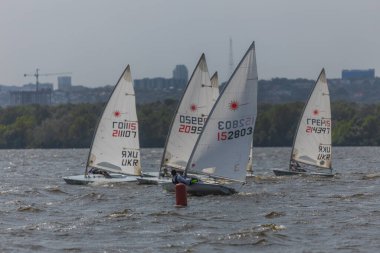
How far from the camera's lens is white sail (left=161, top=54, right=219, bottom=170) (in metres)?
58.6

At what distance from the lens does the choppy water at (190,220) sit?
35.6 meters

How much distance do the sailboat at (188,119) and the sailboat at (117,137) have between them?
3684 mm

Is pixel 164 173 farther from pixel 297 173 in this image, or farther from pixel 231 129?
pixel 297 173

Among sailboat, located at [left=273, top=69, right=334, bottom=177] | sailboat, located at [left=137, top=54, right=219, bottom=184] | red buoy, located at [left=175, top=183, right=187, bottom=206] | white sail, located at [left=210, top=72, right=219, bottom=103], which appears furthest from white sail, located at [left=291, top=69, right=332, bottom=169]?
red buoy, located at [left=175, top=183, right=187, bottom=206]

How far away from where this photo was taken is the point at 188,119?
58.7m

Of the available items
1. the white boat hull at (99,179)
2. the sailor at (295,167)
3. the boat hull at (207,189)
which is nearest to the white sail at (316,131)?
the sailor at (295,167)

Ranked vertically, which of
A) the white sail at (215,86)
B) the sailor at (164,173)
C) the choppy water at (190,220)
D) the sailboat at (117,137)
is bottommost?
the choppy water at (190,220)

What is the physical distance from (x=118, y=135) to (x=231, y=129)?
41.8 feet

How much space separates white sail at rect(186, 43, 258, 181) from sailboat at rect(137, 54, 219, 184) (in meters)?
7.57

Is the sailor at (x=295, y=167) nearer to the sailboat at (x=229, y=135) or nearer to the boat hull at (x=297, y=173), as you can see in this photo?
the boat hull at (x=297, y=173)

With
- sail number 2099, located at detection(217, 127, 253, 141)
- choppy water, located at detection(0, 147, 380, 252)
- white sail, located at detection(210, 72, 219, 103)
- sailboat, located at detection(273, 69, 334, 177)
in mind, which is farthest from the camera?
sailboat, located at detection(273, 69, 334, 177)

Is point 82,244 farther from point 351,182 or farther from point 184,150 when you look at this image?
point 351,182

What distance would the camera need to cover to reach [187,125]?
5872 centimetres

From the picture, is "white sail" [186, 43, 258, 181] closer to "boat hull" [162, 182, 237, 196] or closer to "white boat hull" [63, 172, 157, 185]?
"boat hull" [162, 182, 237, 196]
